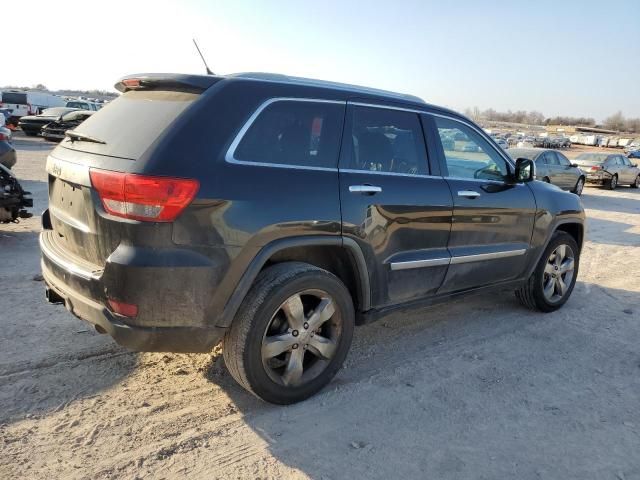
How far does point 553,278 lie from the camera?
5.26 m

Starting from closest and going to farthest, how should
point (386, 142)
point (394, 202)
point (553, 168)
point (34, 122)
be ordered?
point (394, 202)
point (386, 142)
point (553, 168)
point (34, 122)

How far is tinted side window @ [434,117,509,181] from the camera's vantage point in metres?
4.14

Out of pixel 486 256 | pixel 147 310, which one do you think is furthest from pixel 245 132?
pixel 486 256

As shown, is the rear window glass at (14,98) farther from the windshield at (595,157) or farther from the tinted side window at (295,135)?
the tinted side window at (295,135)

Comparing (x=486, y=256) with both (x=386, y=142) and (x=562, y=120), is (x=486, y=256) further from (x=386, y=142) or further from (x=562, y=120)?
(x=562, y=120)

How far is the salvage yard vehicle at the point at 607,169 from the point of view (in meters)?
20.8

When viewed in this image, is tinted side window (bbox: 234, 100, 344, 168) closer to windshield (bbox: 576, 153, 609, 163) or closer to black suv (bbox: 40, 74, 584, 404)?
black suv (bbox: 40, 74, 584, 404)

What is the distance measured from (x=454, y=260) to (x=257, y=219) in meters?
1.84

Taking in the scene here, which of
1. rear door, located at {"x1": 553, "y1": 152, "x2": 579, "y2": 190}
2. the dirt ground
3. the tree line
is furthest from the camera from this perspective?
the tree line

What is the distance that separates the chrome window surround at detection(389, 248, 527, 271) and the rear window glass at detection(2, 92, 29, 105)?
30.5 meters

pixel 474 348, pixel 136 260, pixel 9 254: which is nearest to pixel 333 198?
pixel 136 260

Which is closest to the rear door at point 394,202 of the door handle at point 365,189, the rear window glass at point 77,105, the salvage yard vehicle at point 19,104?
the door handle at point 365,189

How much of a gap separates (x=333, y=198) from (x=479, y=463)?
170 centimetres

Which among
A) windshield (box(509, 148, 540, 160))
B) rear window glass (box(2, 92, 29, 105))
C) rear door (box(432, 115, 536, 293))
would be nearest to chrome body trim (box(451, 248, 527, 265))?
rear door (box(432, 115, 536, 293))
